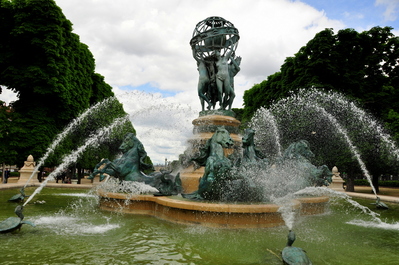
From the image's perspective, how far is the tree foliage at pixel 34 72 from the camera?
22312 mm

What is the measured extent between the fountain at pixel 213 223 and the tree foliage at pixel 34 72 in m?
14.2

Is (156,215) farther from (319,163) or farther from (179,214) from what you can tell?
(319,163)

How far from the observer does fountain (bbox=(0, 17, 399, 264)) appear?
4742 millimetres

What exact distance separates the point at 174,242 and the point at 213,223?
147cm

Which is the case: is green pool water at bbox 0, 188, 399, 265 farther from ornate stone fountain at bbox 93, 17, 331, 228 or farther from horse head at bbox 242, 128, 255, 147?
horse head at bbox 242, 128, 255, 147

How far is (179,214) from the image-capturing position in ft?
23.5

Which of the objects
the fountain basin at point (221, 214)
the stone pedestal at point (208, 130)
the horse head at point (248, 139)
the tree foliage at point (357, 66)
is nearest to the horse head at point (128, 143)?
the stone pedestal at point (208, 130)

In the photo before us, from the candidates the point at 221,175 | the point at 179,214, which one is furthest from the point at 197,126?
the point at 179,214

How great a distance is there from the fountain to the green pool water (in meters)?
0.02

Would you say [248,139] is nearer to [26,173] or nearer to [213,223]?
[213,223]

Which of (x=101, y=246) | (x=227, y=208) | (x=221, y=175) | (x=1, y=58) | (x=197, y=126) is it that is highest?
(x=1, y=58)

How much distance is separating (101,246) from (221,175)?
12.1 feet

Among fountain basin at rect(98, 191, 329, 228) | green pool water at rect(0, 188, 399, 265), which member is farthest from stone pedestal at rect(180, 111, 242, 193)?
green pool water at rect(0, 188, 399, 265)

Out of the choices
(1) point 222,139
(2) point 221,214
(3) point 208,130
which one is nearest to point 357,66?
(3) point 208,130
